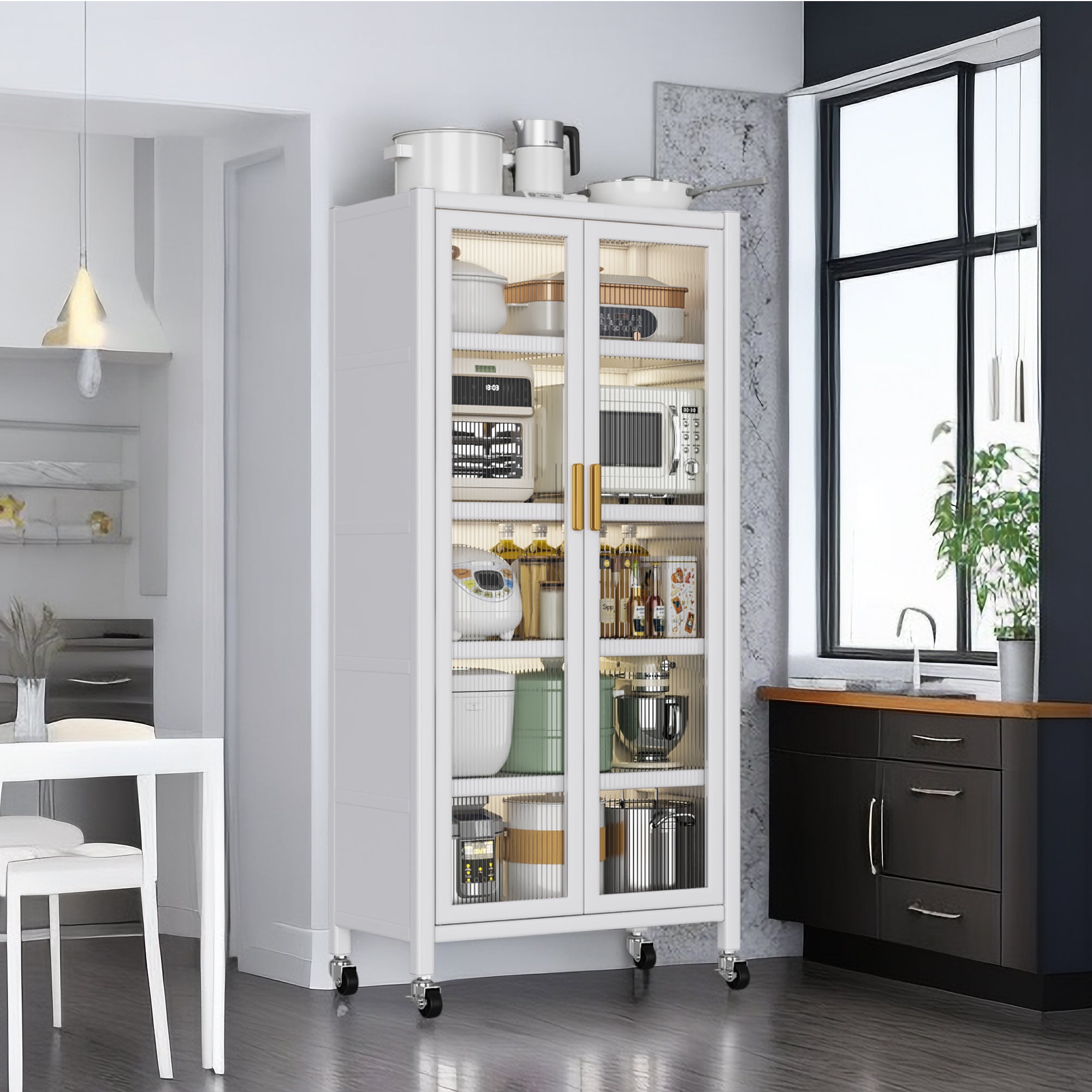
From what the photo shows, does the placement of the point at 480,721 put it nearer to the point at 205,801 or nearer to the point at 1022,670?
the point at 205,801

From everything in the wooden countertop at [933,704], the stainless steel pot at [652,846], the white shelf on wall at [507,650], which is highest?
the white shelf on wall at [507,650]

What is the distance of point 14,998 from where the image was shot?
12.6 feet

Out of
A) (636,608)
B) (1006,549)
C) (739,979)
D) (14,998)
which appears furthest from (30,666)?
(1006,549)

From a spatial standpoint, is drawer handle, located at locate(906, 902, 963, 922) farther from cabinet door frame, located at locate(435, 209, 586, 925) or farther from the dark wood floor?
cabinet door frame, located at locate(435, 209, 586, 925)

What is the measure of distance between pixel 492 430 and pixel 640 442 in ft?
1.43

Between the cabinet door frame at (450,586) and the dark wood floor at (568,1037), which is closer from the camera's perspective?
the dark wood floor at (568,1037)

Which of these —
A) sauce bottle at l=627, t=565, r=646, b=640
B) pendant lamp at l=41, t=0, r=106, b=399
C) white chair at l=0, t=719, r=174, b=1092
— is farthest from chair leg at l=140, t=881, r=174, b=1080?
sauce bottle at l=627, t=565, r=646, b=640

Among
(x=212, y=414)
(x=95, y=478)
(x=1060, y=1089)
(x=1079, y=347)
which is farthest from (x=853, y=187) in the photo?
(x=1060, y=1089)

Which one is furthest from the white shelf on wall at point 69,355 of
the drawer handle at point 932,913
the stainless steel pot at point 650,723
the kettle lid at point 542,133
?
the drawer handle at point 932,913

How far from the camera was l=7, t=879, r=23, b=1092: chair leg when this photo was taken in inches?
149

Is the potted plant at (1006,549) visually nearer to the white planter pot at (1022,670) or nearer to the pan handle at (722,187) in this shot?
the white planter pot at (1022,670)

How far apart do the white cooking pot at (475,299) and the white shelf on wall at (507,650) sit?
83 cm

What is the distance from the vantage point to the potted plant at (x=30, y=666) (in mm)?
A: 4035

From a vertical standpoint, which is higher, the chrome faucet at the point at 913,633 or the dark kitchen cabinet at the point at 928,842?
the chrome faucet at the point at 913,633
